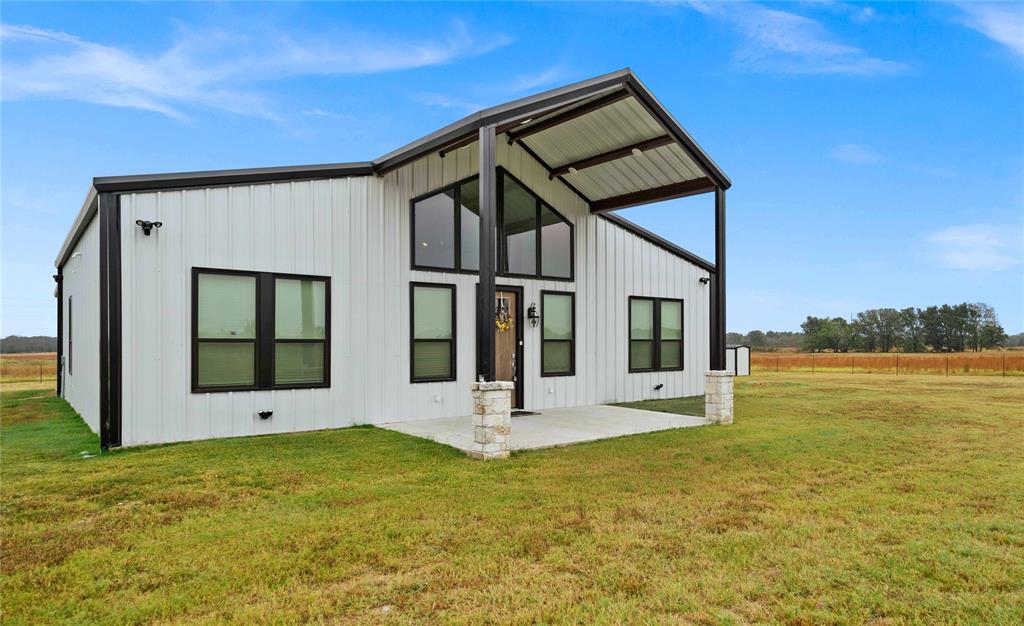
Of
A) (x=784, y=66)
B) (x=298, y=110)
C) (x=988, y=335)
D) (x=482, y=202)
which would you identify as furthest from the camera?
(x=988, y=335)

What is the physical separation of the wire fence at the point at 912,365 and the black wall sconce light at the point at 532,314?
61.2 feet

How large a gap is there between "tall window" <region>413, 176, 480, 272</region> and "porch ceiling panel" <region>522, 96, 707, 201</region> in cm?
148

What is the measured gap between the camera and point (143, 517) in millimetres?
3914

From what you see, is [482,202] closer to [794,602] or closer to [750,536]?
[750,536]

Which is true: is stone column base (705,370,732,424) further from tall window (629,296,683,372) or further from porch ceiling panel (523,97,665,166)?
porch ceiling panel (523,97,665,166)

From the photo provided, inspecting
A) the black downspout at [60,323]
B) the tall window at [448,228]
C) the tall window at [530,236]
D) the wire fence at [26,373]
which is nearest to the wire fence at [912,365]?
the tall window at [530,236]

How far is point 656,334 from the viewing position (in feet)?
37.1

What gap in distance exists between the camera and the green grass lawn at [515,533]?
259cm

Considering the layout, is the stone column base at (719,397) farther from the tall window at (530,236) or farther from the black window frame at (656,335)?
the tall window at (530,236)

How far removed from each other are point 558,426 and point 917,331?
186ft

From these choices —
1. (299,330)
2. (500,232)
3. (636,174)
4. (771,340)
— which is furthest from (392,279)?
(771,340)

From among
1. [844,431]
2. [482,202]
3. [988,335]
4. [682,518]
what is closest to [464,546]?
[682,518]

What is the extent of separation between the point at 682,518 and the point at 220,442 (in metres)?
5.36

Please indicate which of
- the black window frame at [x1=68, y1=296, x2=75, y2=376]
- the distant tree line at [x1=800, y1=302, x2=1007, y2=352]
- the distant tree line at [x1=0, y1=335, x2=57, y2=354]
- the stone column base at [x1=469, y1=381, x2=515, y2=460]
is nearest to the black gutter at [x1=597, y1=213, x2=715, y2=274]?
the stone column base at [x1=469, y1=381, x2=515, y2=460]
